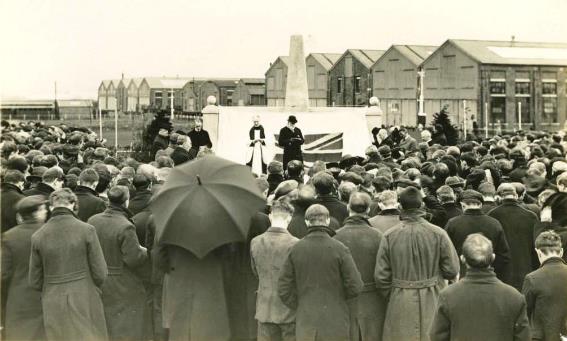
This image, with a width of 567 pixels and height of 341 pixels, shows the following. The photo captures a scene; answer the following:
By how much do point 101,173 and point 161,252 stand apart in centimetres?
249

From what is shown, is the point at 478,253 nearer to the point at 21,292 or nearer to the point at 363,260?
the point at 363,260

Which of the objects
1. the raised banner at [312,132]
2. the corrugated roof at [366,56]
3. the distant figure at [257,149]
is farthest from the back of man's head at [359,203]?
the corrugated roof at [366,56]

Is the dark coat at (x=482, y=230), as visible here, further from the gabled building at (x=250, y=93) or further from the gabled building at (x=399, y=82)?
the gabled building at (x=250, y=93)

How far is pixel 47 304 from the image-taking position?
6445 mm

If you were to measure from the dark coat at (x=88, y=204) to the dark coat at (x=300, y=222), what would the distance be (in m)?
2.12

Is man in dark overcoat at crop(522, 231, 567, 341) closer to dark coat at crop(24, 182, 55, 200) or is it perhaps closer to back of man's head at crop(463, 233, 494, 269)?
back of man's head at crop(463, 233, 494, 269)

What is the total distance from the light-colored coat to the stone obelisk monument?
56.7 ft

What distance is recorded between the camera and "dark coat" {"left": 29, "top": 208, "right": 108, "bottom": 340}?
20.8ft

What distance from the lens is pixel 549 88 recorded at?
159 feet

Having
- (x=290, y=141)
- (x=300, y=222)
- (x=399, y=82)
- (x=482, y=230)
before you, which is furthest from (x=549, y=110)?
(x=300, y=222)

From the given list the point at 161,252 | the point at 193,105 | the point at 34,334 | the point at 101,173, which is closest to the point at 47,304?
the point at 34,334

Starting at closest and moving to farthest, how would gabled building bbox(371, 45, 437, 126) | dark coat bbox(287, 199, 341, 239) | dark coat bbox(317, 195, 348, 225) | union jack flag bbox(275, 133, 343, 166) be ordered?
dark coat bbox(287, 199, 341, 239) → dark coat bbox(317, 195, 348, 225) → union jack flag bbox(275, 133, 343, 166) → gabled building bbox(371, 45, 437, 126)

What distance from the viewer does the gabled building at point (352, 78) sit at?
62.3 m

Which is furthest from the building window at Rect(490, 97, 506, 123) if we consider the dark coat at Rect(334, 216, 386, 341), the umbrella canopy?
the umbrella canopy
